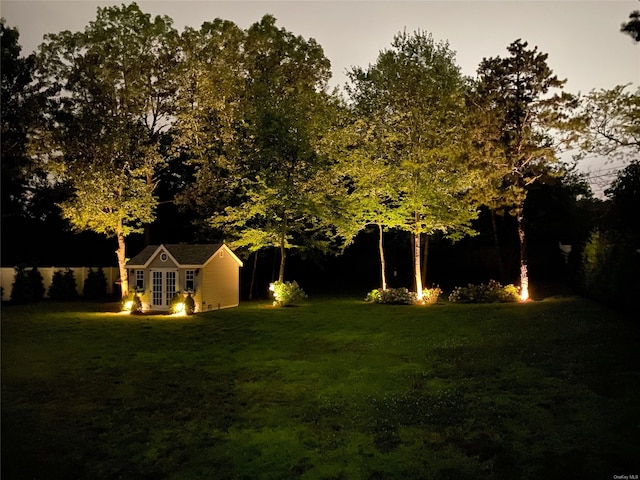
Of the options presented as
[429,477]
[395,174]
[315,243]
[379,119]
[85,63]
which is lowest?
[429,477]

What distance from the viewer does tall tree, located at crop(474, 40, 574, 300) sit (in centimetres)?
2475

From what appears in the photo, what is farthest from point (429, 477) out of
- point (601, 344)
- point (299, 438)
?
point (601, 344)

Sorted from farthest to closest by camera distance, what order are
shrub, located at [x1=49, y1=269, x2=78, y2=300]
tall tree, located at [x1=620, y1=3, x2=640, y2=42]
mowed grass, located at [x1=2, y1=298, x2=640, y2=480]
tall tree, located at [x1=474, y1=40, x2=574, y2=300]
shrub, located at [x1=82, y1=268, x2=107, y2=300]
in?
shrub, located at [x1=82, y1=268, x2=107, y2=300] < shrub, located at [x1=49, y1=269, x2=78, y2=300] < tall tree, located at [x1=474, y1=40, x2=574, y2=300] < tall tree, located at [x1=620, y1=3, x2=640, y2=42] < mowed grass, located at [x1=2, y1=298, x2=640, y2=480]

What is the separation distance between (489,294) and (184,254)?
14832mm

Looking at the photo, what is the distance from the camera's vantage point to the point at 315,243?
33.1 m

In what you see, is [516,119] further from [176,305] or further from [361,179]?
[176,305]

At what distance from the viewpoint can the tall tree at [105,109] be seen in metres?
29.2

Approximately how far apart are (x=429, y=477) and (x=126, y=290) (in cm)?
2600

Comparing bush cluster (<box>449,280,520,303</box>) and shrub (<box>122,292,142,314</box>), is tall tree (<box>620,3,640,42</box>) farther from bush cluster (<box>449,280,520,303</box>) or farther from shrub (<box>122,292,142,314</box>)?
shrub (<box>122,292,142,314</box>)

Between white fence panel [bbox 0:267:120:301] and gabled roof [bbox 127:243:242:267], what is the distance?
849 centimetres

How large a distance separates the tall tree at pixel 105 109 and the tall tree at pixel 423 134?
11.9 m

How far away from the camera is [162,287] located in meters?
27.6

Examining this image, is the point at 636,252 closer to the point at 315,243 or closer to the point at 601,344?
the point at 601,344

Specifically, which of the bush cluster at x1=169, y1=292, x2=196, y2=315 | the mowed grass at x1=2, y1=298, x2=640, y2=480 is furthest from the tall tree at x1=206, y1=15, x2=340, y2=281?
the mowed grass at x1=2, y1=298, x2=640, y2=480
